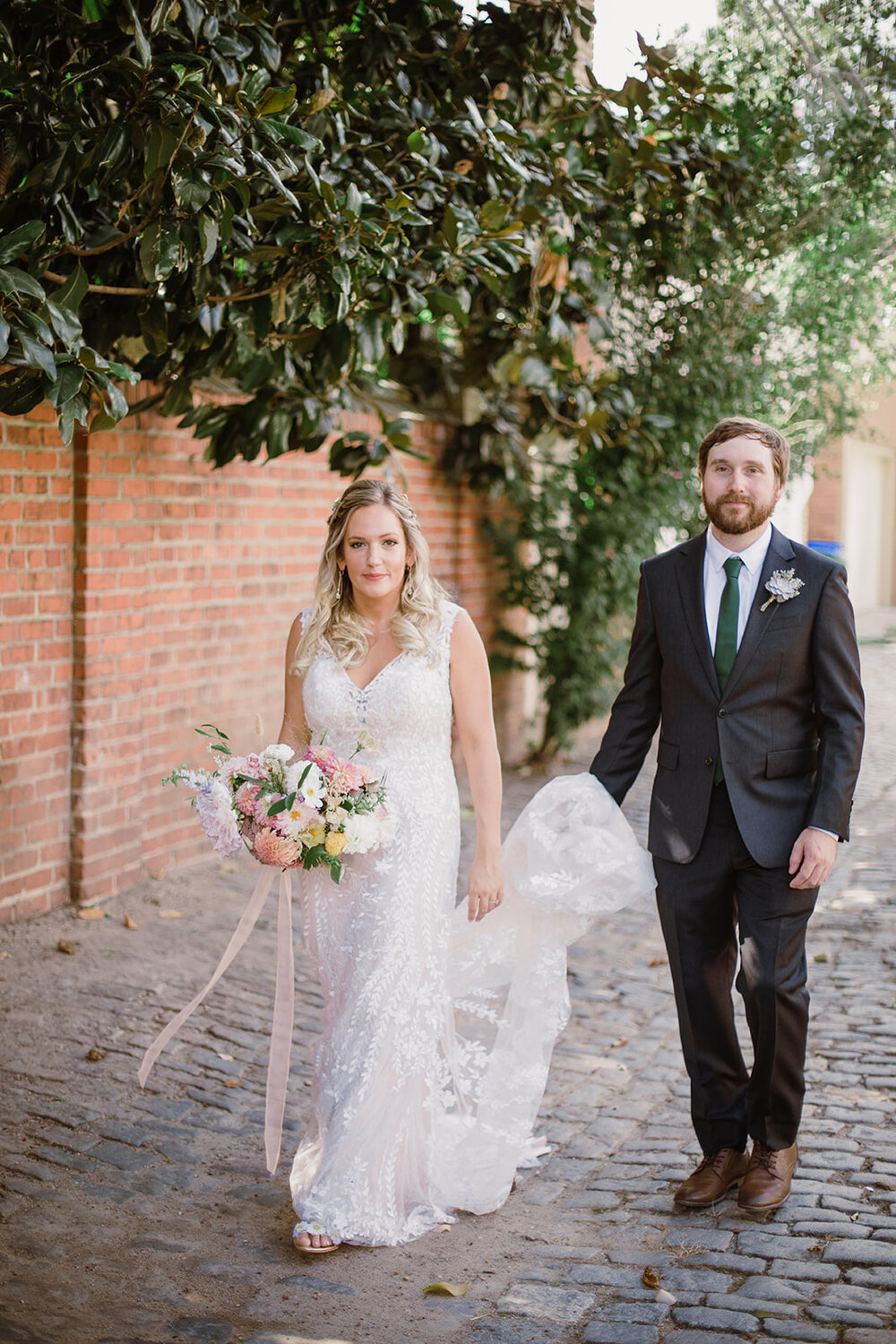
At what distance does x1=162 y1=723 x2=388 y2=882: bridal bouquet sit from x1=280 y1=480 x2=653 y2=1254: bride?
19 centimetres

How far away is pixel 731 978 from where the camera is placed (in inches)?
157

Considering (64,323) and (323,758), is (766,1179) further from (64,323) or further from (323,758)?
(64,323)

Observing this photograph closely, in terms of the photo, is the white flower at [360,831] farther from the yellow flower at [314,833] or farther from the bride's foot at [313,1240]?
the bride's foot at [313,1240]

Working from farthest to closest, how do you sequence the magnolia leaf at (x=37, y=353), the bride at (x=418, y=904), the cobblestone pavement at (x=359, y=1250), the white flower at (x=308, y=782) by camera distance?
1. the bride at (x=418, y=904)
2. the magnolia leaf at (x=37, y=353)
3. the white flower at (x=308, y=782)
4. the cobblestone pavement at (x=359, y=1250)

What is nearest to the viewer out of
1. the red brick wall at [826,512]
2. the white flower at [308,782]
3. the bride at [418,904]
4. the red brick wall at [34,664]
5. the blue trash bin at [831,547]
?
the white flower at [308,782]

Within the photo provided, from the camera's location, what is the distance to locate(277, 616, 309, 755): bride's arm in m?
4.08

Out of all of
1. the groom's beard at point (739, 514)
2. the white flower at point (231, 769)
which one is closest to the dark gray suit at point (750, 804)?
the groom's beard at point (739, 514)

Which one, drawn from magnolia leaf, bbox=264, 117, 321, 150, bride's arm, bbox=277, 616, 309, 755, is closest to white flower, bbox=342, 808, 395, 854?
bride's arm, bbox=277, 616, 309, 755

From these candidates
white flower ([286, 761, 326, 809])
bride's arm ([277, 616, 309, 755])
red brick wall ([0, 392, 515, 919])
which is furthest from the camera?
red brick wall ([0, 392, 515, 919])

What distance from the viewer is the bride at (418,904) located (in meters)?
3.79

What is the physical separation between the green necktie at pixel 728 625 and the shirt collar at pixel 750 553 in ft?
0.09

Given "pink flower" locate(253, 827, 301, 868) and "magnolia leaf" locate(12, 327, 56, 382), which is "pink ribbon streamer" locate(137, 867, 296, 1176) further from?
"magnolia leaf" locate(12, 327, 56, 382)

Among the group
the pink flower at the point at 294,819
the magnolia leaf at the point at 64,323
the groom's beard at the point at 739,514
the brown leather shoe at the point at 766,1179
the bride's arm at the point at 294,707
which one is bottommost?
the brown leather shoe at the point at 766,1179

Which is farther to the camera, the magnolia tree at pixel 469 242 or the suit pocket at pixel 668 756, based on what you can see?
the magnolia tree at pixel 469 242
